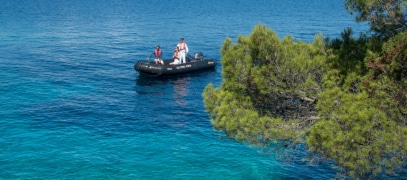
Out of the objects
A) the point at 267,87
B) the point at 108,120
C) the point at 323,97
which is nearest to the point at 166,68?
the point at 108,120

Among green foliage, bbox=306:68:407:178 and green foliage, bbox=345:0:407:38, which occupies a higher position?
green foliage, bbox=345:0:407:38

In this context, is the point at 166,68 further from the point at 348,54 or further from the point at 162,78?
the point at 348,54

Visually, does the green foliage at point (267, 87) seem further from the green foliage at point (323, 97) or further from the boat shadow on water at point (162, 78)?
the boat shadow on water at point (162, 78)

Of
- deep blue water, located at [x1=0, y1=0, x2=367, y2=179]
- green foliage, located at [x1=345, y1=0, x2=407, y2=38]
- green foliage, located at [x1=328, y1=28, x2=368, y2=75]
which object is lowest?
deep blue water, located at [x1=0, y1=0, x2=367, y2=179]

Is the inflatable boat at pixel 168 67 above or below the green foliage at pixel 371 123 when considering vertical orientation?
above

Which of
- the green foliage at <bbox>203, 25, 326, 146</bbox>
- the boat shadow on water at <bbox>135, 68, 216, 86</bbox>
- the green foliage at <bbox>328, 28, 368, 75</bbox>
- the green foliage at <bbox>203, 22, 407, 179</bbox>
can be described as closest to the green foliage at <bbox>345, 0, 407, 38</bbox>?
the green foliage at <bbox>203, 22, 407, 179</bbox>


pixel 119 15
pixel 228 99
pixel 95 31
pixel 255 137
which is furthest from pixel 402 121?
pixel 119 15

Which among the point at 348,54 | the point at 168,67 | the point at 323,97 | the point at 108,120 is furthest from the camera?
the point at 168,67

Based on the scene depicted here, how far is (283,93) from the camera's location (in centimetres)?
1545

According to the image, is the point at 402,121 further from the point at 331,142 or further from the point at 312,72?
the point at 312,72

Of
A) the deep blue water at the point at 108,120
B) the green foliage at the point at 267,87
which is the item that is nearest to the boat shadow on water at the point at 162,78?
the deep blue water at the point at 108,120

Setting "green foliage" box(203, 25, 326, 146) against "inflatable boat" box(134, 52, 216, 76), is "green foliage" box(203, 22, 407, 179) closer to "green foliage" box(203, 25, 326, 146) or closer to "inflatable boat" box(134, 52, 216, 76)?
"green foliage" box(203, 25, 326, 146)

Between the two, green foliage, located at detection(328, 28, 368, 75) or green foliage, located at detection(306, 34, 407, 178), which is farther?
green foliage, located at detection(328, 28, 368, 75)

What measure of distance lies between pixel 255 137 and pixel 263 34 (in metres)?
3.46
